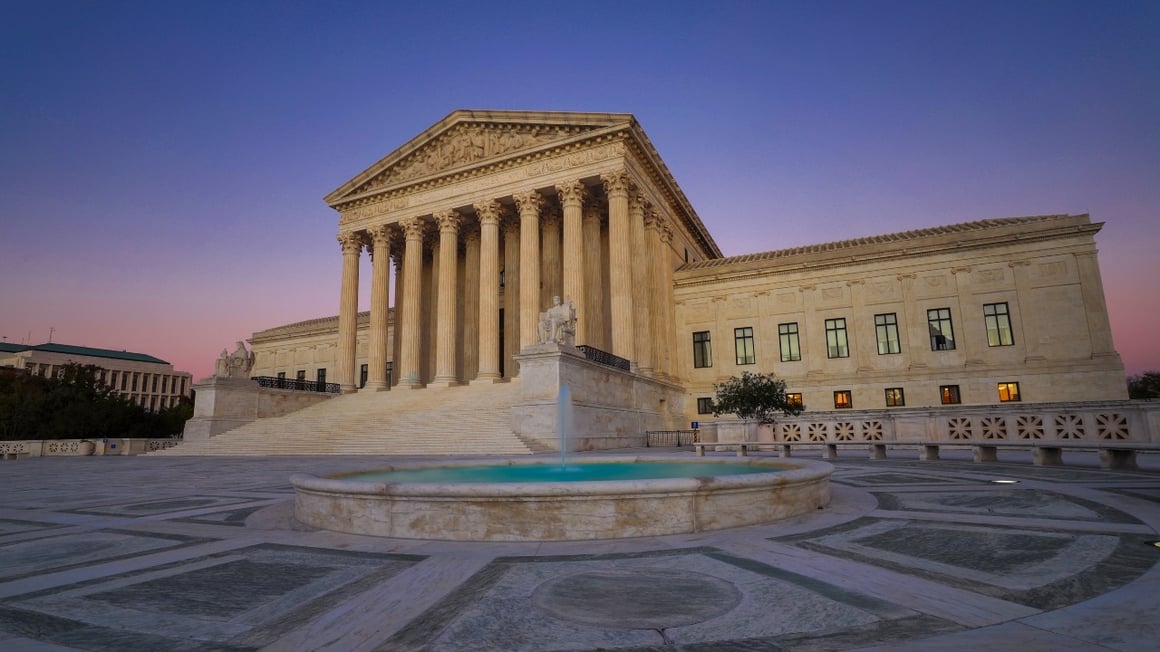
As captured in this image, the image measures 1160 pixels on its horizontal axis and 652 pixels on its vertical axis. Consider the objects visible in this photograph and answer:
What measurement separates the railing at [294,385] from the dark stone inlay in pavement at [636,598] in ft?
113

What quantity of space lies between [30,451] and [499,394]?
2550 centimetres

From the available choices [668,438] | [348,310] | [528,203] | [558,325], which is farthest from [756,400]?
[348,310]

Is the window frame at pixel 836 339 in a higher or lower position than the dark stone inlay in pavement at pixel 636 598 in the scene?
higher

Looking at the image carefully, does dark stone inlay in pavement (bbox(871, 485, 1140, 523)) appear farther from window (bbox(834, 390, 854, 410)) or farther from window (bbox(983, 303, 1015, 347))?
window (bbox(983, 303, 1015, 347))

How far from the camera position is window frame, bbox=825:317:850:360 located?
36125 mm

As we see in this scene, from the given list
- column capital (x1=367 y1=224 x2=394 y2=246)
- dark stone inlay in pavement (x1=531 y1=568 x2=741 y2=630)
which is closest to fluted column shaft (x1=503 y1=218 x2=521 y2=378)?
column capital (x1=367 y1=224 x2=394 y2=246)

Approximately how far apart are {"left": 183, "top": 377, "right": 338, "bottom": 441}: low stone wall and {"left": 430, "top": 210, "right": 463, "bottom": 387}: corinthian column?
31.3 ft

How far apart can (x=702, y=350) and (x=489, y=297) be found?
48.9 feet

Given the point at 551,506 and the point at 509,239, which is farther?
the point at 509,239

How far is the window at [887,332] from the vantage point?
35125 mm

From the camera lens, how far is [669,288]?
3991 cm

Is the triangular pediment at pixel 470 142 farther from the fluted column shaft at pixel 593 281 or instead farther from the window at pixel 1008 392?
the window at pixel 1008 392

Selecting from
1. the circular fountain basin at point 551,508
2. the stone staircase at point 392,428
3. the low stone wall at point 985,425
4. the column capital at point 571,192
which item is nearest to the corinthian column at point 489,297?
the stone staircase at point 392,428

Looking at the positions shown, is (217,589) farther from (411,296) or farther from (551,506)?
(411,296)
